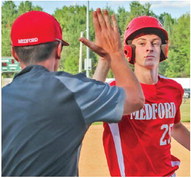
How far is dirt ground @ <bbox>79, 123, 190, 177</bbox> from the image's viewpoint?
8461mm

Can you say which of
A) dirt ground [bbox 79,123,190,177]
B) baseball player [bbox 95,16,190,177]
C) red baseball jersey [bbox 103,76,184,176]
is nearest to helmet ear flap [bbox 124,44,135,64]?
baseball player [bbox 95,16,190,177]

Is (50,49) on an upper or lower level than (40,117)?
upper

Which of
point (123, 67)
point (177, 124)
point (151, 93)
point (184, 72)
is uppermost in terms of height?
point (123, 67)

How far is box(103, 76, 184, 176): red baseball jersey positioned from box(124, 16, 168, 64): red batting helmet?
0.91ft

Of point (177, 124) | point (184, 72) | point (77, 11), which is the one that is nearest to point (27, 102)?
point (177, 124)

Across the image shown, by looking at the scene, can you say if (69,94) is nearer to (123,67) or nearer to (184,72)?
(123,67)

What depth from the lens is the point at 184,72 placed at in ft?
106

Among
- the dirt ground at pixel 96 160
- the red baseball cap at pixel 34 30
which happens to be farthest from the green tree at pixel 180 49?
the red baseball cap at pixel 34 30

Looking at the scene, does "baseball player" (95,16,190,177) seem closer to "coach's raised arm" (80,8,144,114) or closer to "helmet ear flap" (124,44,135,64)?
"helmet ear flap" (124,44,135,64)

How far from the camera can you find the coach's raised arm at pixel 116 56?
2.15m

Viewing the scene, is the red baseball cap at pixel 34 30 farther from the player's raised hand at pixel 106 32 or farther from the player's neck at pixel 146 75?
the player's neck at pixel 146 75

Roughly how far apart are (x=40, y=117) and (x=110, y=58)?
1.71 feet

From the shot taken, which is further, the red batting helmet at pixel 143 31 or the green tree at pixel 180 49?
the green tree at pixel 180 49

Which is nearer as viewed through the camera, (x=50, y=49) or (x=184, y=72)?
(x=50, y=49)
